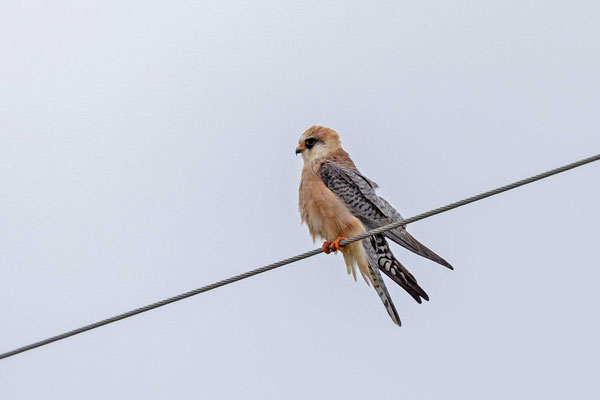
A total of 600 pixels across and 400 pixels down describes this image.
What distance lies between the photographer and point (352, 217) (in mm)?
6320

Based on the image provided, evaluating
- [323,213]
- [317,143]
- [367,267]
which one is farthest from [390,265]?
[317,143]

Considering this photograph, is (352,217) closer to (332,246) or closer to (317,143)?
(332,246)

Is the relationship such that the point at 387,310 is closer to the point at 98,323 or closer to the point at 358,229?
the point at 358,229

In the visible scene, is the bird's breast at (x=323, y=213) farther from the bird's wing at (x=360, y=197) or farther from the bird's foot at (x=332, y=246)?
the bird's foot at (x=332, y=246)

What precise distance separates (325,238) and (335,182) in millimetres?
445

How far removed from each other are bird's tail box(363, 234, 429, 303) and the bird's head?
100 cm

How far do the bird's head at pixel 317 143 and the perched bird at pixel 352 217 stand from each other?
Result: 207 mm

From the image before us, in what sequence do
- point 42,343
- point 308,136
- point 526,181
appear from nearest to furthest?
1. point 526,181
2. point 42,343
3. point 308,136

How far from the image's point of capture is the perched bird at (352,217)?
611 centimetres

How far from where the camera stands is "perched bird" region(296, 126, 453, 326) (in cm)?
611

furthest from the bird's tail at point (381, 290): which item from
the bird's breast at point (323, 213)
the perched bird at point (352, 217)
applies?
the bird's breast at point (323, 213)

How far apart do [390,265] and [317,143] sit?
135 cm

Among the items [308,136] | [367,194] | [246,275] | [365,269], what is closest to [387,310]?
[365,269]

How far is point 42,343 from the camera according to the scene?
3828 mm
